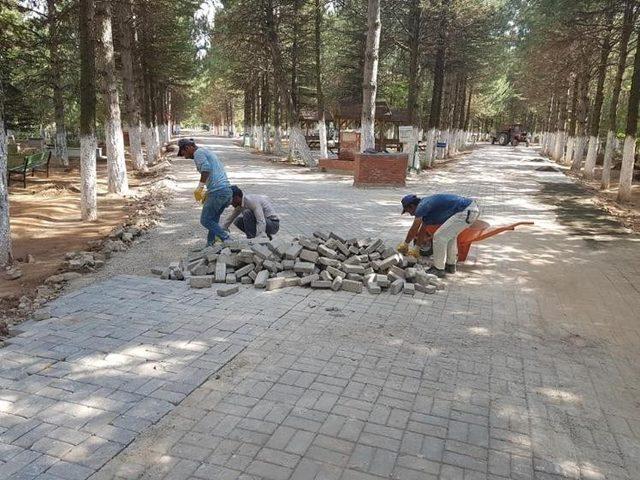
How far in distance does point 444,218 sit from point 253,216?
9.37ft

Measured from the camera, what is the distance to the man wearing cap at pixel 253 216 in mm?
7281

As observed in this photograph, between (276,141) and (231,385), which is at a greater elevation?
(276,141)

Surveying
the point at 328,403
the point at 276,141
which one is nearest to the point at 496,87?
the point at 276,141

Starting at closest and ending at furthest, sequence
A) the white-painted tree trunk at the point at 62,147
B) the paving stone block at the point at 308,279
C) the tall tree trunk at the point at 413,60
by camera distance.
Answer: the paving stone block at the point at 308,279 < the tall tree trunk at the point at 413,60 < the white-painted tree trunk at the point at 62,147

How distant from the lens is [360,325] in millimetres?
4926

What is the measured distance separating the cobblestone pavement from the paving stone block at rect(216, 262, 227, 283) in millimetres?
400

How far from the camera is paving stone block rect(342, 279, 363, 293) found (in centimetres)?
594

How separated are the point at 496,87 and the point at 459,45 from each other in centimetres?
2576

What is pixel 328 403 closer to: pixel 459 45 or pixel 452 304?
pixel 452 304

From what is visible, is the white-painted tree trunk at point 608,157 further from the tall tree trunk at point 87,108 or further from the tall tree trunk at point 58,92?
the tall tree trunk at point 58,92

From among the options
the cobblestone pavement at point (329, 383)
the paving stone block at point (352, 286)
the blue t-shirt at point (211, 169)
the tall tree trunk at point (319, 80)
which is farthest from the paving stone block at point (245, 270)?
the tall tree trunk at point (319, 80)

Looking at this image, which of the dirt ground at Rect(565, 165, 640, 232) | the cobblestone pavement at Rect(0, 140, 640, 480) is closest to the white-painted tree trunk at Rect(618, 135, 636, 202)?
the dirt ground at Rect(565, 165, 640, 232)

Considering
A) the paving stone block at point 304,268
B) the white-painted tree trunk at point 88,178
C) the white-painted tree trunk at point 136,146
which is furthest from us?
the white-painted tree trunk at point 136,146

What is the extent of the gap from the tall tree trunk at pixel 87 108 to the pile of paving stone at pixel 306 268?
14.1 feet
